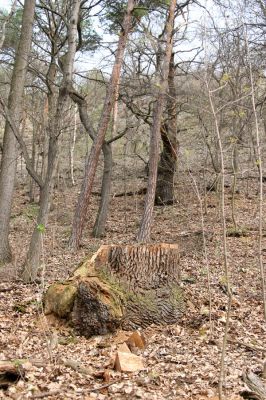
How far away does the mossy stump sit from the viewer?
5324mm

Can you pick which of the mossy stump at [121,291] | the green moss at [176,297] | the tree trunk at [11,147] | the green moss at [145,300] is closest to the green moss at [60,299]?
the mossy stump at [121,291]

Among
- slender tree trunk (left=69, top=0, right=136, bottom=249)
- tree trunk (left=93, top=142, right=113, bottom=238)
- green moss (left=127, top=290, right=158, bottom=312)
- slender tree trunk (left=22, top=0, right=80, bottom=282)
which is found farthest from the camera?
tree trunk (left=93, top=142, right=113, bottom=238)

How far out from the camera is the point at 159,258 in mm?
5777

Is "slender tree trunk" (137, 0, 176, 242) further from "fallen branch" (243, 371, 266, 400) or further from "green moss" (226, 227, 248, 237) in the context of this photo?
"fallen branch" (243, 371, 266, 400)

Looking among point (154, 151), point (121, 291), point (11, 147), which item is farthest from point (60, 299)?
point (154, 151)

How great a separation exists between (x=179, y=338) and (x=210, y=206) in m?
10.5

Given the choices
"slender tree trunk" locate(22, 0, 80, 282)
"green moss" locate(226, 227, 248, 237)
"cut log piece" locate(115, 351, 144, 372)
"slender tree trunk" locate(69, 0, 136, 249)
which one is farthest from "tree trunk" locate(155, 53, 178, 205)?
"cut log piece" locate(115, 351, 144, 372)

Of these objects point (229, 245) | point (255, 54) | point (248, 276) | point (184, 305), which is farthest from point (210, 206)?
point (184, 305)

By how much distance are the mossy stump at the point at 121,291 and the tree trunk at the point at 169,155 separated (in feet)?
28.8

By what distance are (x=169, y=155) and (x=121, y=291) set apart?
34.4 ft

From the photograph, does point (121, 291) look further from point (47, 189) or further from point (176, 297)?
point (47, 189)

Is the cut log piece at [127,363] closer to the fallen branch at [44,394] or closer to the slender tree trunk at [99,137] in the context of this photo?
the fallen branch at [44,394]

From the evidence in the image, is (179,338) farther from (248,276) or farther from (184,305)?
(248,276)

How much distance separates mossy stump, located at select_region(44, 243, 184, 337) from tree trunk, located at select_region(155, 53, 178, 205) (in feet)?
28.8
